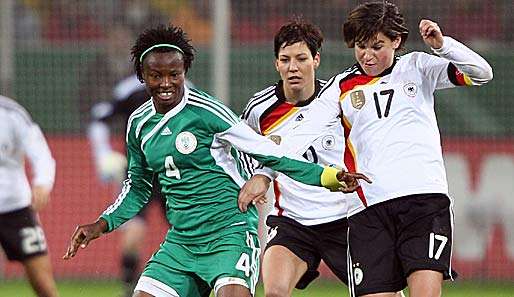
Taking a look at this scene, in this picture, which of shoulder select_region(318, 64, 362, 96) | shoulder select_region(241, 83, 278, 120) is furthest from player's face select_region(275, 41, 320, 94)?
shoulder select_region(318, 64, 362, 96)

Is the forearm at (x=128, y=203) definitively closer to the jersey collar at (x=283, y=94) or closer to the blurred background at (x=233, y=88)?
the jersey collar at (x=283, y=94)

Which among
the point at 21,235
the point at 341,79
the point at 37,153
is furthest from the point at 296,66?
the point at 21,235

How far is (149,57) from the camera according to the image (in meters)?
6.91

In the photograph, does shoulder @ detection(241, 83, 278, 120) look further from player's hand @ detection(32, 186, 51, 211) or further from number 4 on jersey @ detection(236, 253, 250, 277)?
player's hand @ detection(32, 186, 51, 211)

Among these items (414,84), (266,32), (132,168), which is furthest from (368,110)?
(266,32)

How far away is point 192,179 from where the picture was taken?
22.5 feet

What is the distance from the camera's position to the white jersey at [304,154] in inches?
306

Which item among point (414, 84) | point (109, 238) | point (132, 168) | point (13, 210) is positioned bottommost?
point (109, 238)

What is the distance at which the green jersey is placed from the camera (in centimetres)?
684

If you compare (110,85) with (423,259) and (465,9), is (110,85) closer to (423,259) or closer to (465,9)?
(465,9)

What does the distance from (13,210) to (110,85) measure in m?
4.76

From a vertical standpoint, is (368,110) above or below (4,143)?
above

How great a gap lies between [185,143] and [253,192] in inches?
18.3

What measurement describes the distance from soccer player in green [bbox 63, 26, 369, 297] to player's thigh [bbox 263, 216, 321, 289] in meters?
0.70
